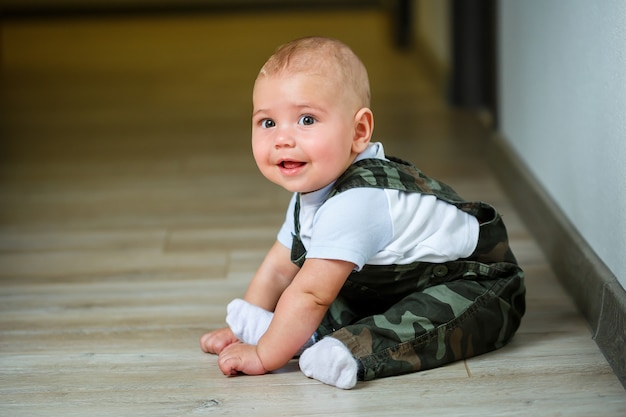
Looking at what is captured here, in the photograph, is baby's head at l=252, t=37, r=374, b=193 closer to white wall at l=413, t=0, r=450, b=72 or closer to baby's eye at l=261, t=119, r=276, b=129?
baby's eye at l=261, t=119, r=276, b=129

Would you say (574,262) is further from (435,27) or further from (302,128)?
(435,27)

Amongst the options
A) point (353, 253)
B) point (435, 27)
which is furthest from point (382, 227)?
point (435, 27)

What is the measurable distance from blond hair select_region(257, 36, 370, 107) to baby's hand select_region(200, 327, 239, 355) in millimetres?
401

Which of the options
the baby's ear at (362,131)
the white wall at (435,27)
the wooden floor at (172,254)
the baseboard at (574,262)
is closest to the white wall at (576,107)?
the baseboard at (574,262)

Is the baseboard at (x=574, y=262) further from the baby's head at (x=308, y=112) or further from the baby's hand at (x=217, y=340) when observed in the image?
the baby's hand at (x=217, y=340)

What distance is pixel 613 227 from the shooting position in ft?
4.82

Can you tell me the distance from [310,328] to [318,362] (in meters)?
0.05

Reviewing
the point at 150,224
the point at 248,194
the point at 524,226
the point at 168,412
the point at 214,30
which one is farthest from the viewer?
the point at 214,30

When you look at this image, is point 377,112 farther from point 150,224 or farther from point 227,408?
point 227,408

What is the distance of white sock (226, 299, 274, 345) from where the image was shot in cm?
143

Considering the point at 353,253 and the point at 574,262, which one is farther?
the point at 574,262

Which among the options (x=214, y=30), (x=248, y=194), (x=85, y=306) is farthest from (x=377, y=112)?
(x=214, y=30)

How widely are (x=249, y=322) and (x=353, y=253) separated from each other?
0.23 metres

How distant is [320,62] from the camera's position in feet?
4.35
